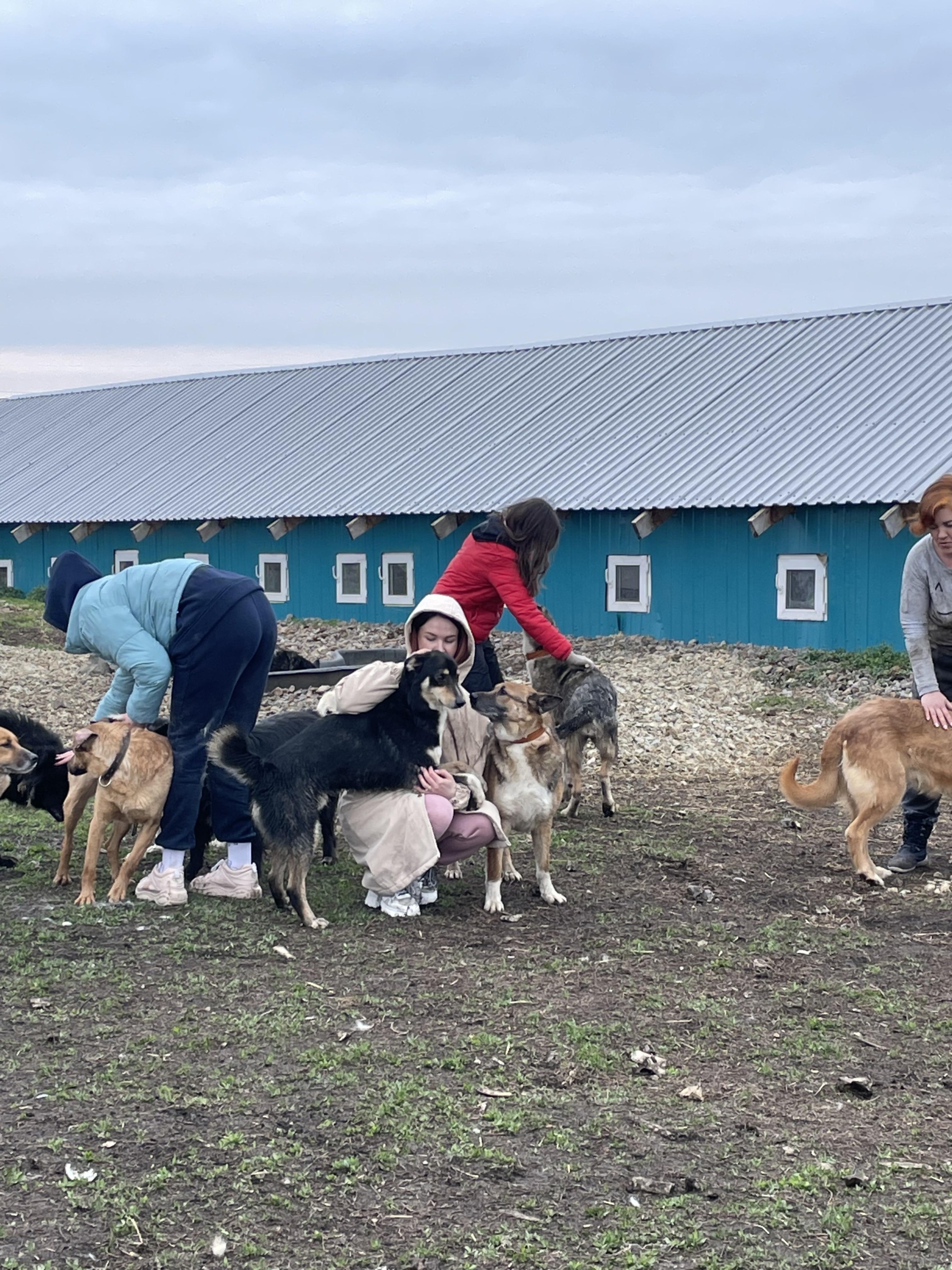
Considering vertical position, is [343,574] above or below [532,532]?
below

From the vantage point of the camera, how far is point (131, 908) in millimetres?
5891

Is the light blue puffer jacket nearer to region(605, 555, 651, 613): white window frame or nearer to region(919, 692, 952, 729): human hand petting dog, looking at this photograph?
region(919, 692, 952, 729): human hand petting dog

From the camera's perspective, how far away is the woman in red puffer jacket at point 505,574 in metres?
6.39

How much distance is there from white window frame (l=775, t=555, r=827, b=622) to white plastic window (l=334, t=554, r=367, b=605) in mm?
7053

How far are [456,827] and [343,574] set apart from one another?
52.2ft

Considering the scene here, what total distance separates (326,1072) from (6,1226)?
1.13 meters

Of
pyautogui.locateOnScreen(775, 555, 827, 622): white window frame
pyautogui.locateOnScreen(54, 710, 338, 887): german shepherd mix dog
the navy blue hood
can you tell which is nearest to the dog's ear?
pyautogui.locateOnScreen(54, 710, 338, 887): german shepherd mix dog

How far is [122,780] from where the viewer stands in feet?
19.2

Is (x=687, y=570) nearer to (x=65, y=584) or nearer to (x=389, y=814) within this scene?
(x=389, y=814)

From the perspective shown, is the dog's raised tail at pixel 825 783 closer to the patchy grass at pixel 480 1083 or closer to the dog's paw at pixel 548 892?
the patchy grass at pixel 480 1083

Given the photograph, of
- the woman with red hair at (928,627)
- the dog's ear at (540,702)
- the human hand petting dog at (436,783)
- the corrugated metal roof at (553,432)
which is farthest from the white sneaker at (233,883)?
the corrugated metal roof at (553,432)

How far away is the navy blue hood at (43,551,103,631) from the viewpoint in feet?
19.5

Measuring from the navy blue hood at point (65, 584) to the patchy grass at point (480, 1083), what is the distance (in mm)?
1316

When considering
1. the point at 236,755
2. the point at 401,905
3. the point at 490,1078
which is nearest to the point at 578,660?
the point at 401,905
